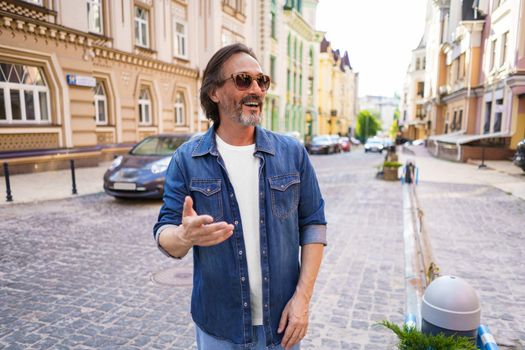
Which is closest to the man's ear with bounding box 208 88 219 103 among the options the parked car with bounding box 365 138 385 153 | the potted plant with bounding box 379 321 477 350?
the potted plant with bounding box 379 321 477 350

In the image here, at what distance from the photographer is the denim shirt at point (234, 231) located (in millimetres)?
→ 1855

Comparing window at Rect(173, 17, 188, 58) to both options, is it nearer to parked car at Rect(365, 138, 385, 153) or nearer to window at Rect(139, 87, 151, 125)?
window at Rect(139, 87, 151, 125)

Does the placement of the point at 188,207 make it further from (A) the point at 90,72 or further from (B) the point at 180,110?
(B) the point at 180,110

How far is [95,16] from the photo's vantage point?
54.5 feet

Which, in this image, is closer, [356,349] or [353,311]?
[356,349]

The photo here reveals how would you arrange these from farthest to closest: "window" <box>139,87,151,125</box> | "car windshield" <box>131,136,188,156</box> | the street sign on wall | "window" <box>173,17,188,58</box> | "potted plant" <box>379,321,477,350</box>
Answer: "window" <box>173,17,188,58</box> < "window" <box>139,87,151,125</box> < the street sign on wall < "car windshield" <box>131,136,188,156</box> < "potted plant" <box>379,321,477,350</box>

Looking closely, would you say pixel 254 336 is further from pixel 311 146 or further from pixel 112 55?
pixel 311 146

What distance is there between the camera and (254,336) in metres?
1.92

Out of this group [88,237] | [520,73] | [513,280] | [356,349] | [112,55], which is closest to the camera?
[356,349]

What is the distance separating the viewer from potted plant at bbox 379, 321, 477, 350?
2.28 m

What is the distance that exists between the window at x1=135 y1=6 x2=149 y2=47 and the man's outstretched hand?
1941cm

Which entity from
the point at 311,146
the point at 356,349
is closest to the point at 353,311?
the point at 356,349

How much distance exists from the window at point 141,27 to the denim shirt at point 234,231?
19.0 m

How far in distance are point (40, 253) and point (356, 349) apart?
466cm
